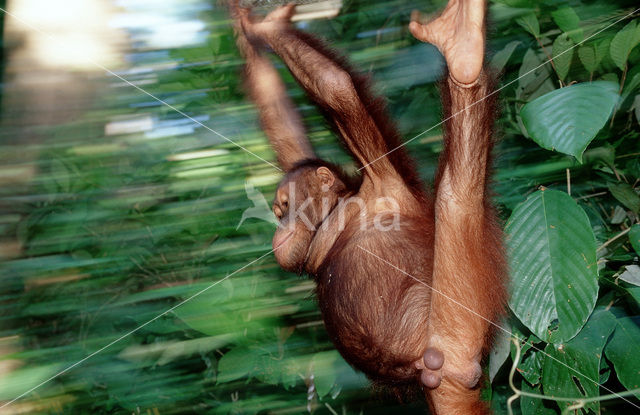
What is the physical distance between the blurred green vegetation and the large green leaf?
1.56ft

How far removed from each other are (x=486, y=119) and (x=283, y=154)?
2.92 feet

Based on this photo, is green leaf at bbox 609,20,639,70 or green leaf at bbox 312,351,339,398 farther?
Answer: green leaf at bbox 312,351,339,398

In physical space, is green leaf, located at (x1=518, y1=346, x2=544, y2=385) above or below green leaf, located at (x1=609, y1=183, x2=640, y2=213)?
below

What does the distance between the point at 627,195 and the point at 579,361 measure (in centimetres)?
51

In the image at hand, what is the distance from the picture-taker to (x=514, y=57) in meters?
2.08

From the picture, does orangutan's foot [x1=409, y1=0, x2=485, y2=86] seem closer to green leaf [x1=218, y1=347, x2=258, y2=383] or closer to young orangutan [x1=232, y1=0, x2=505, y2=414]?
young orangutan [x1=232, y1=0, x2=505, y2=414]

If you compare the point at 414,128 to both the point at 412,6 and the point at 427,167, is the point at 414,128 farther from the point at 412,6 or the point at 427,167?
the point at 412,6

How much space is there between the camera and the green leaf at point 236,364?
6.07 feet

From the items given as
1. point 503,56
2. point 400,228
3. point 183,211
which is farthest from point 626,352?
point 183,211

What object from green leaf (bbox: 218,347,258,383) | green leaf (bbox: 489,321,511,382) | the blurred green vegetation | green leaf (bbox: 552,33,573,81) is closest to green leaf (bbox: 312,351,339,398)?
the blurred green vegetation

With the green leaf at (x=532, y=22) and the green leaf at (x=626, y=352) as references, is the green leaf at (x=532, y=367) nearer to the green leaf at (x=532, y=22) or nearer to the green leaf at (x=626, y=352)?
the green leaf at (x=626, y=352)

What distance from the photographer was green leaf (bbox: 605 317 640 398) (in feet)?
4.31

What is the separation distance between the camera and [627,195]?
162 centimetres

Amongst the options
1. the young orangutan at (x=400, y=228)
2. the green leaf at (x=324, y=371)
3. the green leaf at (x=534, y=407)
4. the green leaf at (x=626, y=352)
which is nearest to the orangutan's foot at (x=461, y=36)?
the young orangutan at (x=400, y=228)
